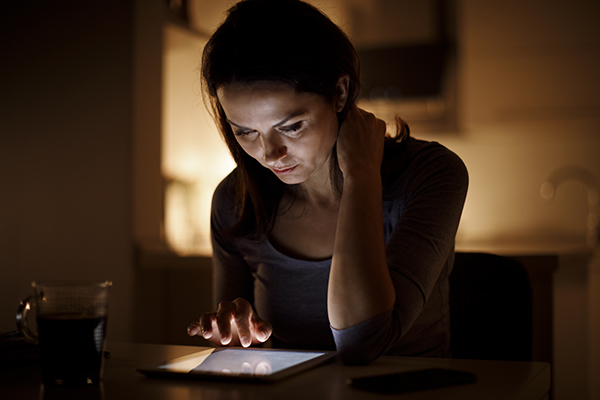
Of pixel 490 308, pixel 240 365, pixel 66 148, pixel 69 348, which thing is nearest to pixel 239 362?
pixel 240 365

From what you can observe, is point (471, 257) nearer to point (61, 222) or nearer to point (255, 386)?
point (255, 386)

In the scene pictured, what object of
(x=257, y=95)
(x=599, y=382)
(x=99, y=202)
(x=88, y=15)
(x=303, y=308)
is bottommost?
(x=599, y=382)

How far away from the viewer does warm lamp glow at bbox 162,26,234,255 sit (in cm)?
286

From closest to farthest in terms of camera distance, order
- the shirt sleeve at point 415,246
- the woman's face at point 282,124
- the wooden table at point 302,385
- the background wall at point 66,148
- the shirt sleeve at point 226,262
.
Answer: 1. the wooden table at point 302,385
2. the shirt sleeve at point 415,246
3. the woman's face at point 282,124
4. the shirt sleeve at point 226,262
5. the background wall at point 66,148

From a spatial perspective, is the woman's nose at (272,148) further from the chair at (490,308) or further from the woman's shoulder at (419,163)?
the chair at (490,308)

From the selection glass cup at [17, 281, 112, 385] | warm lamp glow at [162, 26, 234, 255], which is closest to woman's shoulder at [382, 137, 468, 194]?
glass cup at [17, 281, 112, 385]

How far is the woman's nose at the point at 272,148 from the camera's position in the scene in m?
0.92

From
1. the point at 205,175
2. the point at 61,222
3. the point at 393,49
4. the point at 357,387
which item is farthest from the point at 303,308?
the point at 393,49

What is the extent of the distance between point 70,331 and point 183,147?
250 centimetres

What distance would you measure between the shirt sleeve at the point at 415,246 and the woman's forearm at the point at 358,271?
2cm

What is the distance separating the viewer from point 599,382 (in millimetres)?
2438

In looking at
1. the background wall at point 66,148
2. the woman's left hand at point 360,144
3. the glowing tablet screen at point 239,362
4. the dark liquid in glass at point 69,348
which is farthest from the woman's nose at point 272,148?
the background wall at point 66,148

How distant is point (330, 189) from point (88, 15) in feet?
5.42

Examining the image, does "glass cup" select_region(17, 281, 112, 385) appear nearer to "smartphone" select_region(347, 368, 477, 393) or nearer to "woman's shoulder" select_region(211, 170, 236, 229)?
"smartphone" select_region(347, 368, 477, 393)
